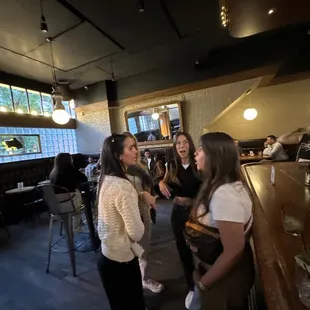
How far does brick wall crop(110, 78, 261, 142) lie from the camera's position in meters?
4.90

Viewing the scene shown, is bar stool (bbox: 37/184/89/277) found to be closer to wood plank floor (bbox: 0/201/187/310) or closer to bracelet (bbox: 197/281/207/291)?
wood plank floor (bbox: 0/201/187/310)

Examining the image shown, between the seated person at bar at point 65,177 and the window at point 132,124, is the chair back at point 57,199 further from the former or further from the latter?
the window at point 132,124

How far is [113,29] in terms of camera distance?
336 cm

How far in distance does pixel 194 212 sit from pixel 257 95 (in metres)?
6.76

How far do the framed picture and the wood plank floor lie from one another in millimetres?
2384

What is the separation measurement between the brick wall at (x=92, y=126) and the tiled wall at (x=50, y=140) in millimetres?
250

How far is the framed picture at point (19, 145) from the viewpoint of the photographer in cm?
469

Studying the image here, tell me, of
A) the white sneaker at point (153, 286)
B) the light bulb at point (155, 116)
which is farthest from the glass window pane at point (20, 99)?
the white sneaker at point (153, 286)

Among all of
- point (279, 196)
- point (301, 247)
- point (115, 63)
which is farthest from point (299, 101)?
point (301, 247)

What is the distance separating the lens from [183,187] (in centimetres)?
167

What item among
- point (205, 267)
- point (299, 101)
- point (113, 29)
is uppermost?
point (113, 29)

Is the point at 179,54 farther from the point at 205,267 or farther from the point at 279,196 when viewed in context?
the point at 205,267

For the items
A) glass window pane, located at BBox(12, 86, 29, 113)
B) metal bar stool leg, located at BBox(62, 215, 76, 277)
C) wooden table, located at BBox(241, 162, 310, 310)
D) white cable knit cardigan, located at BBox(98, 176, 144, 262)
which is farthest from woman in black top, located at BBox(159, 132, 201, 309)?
glass window pane, located at BBox(12, 86, 29, 113)

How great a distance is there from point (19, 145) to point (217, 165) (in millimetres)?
5445
